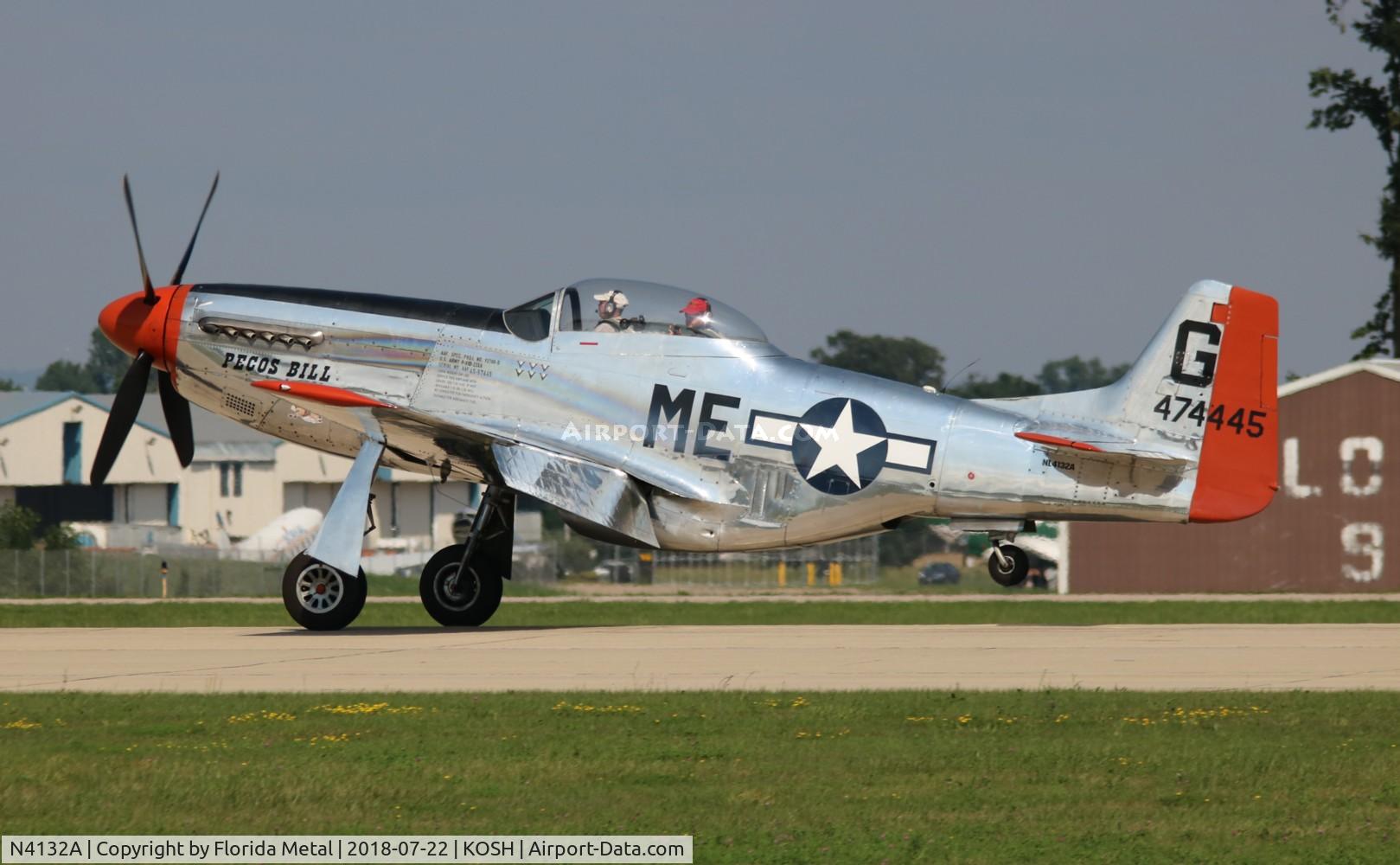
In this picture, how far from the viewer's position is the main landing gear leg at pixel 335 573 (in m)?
16.4

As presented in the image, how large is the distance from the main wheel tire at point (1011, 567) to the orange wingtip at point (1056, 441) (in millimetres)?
1070

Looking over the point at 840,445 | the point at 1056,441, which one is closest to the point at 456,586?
the point at 840,445

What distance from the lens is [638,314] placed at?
683 inches

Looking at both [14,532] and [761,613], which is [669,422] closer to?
[761,613]

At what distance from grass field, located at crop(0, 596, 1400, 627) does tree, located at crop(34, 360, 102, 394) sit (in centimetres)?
13618

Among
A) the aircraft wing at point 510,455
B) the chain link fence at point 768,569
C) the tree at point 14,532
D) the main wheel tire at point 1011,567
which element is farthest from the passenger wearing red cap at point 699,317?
the tree at point 14,532

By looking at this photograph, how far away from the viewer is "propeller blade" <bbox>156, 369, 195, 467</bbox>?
19.2 metres

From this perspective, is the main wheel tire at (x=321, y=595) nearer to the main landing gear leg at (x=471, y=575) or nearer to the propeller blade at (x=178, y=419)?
the main landing gear leg at (x=471, y=575)

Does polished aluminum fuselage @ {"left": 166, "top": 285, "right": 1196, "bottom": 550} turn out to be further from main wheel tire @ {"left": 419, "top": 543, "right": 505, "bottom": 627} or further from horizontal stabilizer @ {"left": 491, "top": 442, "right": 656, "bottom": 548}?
main wheel tire @ {"left": 419, "top": 543, "right": 505, "bottom": 627}

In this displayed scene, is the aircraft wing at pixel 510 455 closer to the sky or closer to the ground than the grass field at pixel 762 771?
closer to the sky

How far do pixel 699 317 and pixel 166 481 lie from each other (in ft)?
184

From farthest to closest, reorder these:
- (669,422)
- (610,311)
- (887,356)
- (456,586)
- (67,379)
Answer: (67,379) < (887,356) < (456,586) < (610,311) < (669,422)

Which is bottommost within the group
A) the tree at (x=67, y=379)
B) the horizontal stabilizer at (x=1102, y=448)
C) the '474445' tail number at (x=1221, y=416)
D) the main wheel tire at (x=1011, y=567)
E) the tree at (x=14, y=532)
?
the main wheel tire at (x=1011, y=567)

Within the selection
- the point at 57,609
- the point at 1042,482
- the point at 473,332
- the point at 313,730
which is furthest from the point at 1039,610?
the point at 313,730
